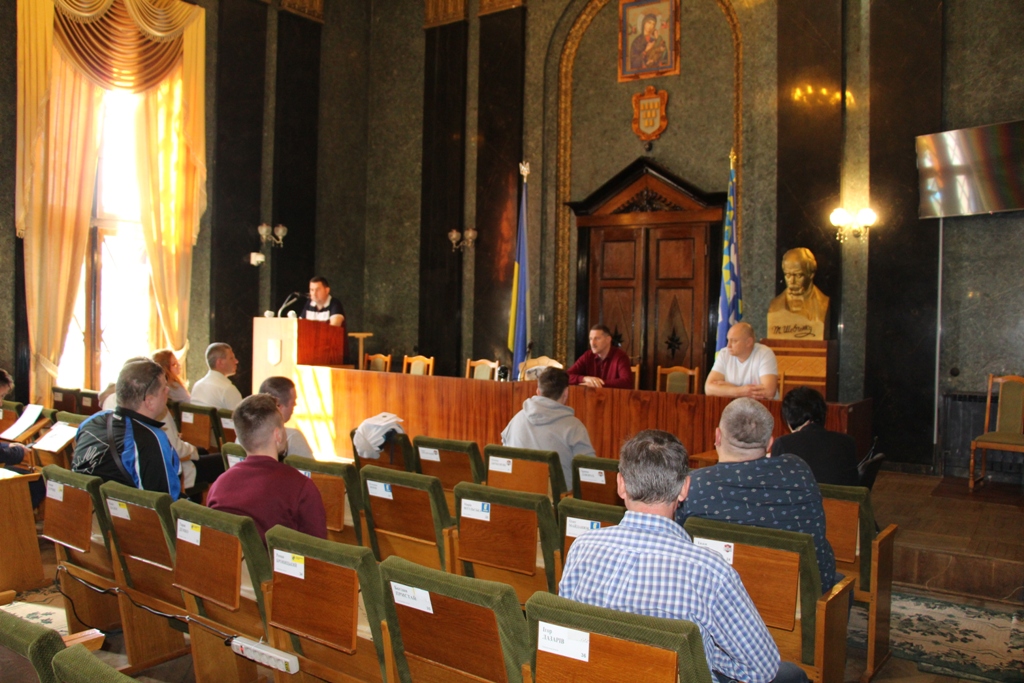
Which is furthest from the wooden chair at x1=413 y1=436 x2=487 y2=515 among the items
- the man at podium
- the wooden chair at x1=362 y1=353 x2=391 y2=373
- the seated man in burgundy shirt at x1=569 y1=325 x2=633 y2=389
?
the wooden chair at x1=362 y1=353 x2=391 y2=373

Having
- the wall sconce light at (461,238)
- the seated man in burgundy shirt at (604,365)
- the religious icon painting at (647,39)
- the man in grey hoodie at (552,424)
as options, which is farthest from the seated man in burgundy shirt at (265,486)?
the religious icon painting at (647,39)

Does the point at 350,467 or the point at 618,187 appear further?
the point at 618,187

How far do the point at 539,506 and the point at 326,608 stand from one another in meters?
0.80

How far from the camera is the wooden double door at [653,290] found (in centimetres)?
875

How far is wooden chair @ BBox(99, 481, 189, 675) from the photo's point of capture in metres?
2.78

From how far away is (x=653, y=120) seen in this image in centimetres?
901

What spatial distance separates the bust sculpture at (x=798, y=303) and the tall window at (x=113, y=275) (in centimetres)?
680

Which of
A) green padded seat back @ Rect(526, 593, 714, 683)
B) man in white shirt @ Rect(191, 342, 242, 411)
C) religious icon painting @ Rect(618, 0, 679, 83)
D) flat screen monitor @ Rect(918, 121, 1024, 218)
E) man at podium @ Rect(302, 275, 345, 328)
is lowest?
green padded seat back @ Rect(526, 593, 714, 683)

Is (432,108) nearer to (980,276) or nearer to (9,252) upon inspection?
(9,252)

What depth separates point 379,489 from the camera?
3201 millimetres

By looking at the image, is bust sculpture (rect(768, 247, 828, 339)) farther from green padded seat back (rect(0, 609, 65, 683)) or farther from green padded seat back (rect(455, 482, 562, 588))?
green padded seat back (rect(0, 609, 65, 683))

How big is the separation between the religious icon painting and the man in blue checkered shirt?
7.88 meters

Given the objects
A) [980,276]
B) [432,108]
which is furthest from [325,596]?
[432,108]

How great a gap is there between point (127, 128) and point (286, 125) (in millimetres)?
1854
